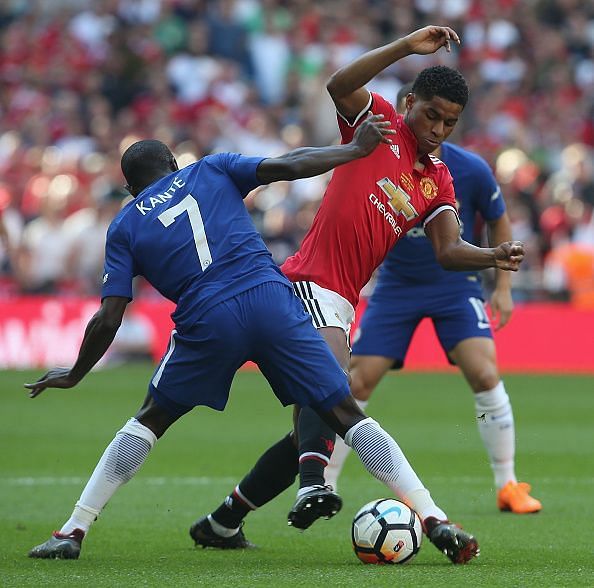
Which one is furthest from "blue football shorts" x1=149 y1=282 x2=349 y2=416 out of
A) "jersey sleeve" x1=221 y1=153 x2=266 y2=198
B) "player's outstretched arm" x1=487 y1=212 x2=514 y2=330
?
"player's outstretched arm" x1=487 y1=212 x2=514 y2=330

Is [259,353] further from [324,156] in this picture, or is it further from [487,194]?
[487,194]

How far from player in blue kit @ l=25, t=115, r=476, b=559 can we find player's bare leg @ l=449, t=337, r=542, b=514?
2.59 metres

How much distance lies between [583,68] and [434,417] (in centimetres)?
1136

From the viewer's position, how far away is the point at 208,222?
6539 mm

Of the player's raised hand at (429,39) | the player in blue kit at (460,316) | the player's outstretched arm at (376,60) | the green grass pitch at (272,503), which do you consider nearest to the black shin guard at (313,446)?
the green grass pitch at (272,503)

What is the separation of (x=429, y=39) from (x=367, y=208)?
882 mm

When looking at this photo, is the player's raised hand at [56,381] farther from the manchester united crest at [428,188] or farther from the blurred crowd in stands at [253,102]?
the blurred crowd in stands at [253,102]

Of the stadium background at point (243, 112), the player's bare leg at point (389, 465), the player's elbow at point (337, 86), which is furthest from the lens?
the stadium background at point (243, 112)

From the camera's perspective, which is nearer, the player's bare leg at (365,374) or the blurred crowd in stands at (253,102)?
the player's bare leg at (365,374)

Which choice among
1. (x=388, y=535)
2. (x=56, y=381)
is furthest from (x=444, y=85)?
(x=56, y=381)

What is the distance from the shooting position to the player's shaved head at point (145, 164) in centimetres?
677

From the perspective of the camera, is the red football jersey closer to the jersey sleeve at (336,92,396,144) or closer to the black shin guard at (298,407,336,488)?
the jersey sleeve at (336,92,396,144)

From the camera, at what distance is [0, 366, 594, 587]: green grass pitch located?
6.26 meters

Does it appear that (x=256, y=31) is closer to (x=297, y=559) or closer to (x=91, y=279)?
(x=91, y=279)
